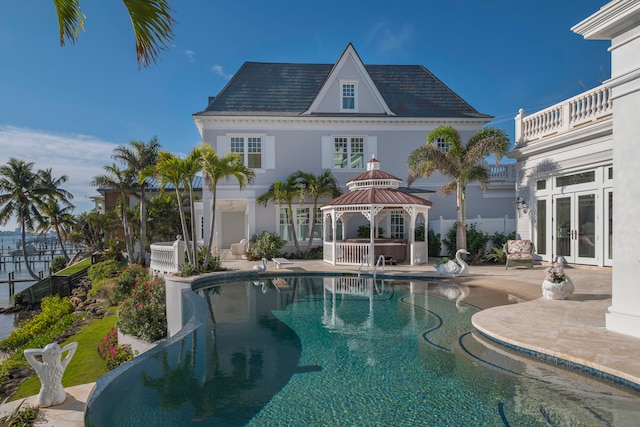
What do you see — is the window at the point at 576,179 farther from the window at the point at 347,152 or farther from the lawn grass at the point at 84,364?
the lawn grass at the point at 84,364

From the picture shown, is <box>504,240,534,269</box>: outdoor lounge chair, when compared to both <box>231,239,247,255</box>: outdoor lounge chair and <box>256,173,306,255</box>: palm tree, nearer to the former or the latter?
<box>256,173,306,255</box>: palm tree

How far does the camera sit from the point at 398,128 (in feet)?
67.8

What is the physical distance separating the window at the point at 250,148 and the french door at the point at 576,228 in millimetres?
14291

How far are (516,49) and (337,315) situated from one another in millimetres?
26320

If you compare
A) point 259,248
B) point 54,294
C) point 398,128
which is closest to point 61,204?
point 54,294

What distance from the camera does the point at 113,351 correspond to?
10.0 metres

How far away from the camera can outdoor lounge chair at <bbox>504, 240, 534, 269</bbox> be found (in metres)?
14.5

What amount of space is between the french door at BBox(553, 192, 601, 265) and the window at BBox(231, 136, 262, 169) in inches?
563

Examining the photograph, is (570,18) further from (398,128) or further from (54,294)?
(54,294)

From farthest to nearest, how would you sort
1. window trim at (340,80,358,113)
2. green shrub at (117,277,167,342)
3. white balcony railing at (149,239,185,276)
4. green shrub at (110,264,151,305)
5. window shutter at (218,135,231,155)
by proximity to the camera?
window trim at (340,80,358,113) → window shutter at (218,135,231,155) → green shrub at (110,264,151,305) → white balcony railing at (149,239,185,276) → green shrub at (117,277,167,342)

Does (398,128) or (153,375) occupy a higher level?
(398,128)

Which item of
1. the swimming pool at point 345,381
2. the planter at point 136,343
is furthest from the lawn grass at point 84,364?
the swimming pool at point 345,381

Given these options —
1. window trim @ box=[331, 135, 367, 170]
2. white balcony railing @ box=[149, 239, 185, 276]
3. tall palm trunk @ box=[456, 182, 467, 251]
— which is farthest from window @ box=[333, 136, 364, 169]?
white balcony railing @ box=[149, 239, 185, 276]

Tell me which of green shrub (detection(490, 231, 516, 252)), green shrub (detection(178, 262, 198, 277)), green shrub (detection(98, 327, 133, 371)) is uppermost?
green shrub (detection(490, 231, 516, 252))
